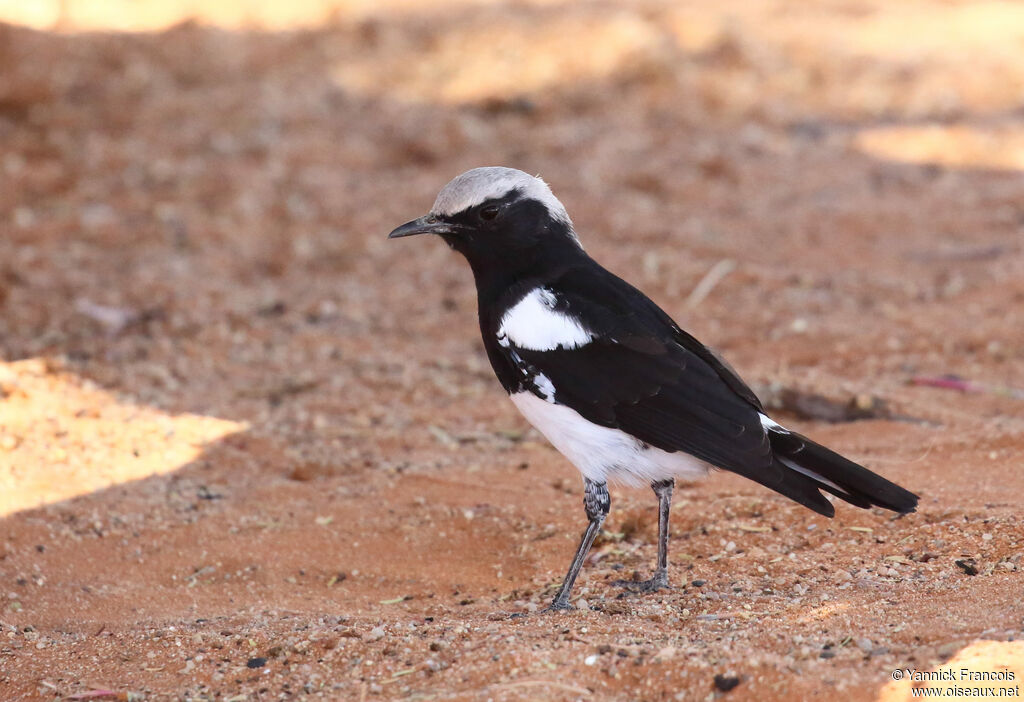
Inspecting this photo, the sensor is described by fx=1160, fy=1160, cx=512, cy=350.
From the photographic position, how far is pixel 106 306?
309 inches

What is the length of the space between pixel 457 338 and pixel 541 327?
328 cm

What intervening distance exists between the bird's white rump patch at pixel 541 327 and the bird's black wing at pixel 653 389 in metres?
0.02

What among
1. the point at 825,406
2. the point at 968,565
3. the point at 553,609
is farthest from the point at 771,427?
the point at 825,406

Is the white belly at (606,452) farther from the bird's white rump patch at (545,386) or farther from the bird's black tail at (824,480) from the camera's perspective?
the bird's black tail at (824,480)

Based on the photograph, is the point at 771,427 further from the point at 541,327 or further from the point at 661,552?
the point at 541,327

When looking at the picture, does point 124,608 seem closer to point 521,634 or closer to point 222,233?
point 521,634

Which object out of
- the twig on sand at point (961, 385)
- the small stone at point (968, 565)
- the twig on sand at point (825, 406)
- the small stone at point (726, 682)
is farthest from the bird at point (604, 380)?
the twig on sand at point (961, 385)

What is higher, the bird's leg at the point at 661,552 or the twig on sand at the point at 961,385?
the twig on sand at the point at 961,385

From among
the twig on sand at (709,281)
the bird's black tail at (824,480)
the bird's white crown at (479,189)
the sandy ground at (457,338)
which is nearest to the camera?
the sandy ground at (457,338)

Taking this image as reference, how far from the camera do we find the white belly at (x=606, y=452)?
4.38 metres

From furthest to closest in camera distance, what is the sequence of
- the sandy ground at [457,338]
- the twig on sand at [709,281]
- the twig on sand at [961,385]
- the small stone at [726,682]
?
the twig on sand at [709,281] → the twig on sand at [961,385] → the sandy ground at [457,338] → the small stone at [726,682]

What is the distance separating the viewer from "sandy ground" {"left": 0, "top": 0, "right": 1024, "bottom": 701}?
3.87 metres

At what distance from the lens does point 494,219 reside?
463 cm

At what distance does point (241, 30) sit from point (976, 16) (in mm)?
8892
